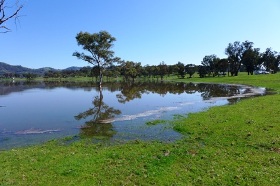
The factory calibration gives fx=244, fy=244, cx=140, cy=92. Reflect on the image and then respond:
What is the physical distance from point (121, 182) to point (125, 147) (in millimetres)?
4824

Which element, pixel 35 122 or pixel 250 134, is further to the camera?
pixel 35 122

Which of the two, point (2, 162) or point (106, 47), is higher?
point (106, 47)

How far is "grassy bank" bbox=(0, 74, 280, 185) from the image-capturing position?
11.2 metres

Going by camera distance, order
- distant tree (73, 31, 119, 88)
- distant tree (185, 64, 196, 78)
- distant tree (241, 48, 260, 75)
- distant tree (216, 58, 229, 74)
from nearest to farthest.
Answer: distant tree (73, 31, 119, 88) < distant tree (241, 48, 260, 75) < distant tree (216, 58, 229, 74) < distant tree (185, 64, 196, 78)

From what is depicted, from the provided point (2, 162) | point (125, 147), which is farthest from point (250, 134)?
point (2, 162)

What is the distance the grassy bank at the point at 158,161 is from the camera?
36.7ft

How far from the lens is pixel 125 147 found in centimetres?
1577

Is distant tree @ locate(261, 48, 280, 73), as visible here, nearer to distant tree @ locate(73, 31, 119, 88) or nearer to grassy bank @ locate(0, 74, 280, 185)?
distant tree @ locate(73, 31, 119, 88)

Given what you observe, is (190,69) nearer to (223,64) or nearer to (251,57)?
(223,64)

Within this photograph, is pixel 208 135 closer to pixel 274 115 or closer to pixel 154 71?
pixel 274 115

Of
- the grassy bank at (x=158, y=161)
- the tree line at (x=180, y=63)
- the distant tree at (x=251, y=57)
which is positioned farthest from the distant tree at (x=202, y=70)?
the grassy bank at (x=158, y=161)

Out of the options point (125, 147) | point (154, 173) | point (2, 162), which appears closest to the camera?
point (154, 173)

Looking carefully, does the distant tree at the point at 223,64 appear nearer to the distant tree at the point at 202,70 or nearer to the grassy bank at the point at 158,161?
the distant tree at the point at 202,70

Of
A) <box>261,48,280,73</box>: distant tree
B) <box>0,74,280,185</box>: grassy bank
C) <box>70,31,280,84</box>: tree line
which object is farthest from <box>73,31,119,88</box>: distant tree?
<box>261,48,280,73</box>: distant tree
